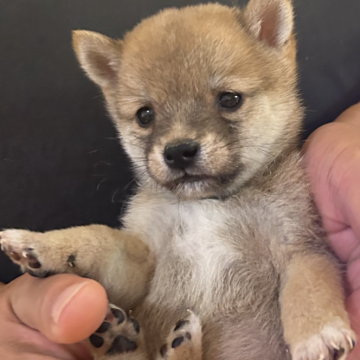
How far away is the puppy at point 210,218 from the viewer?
5.17ft

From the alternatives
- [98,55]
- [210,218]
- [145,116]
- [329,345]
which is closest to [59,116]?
[98,55]

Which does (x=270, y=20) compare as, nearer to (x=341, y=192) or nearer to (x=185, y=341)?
(x=341, y=192)

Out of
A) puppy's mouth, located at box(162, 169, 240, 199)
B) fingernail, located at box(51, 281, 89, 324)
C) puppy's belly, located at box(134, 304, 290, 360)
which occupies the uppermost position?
puppy's mouth, located at box(162, 169, 240, 199)

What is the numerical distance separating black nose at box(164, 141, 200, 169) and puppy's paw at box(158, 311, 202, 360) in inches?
24.8

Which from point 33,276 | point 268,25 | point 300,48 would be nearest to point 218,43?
point 268,25

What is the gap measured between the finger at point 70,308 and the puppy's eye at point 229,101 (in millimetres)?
946

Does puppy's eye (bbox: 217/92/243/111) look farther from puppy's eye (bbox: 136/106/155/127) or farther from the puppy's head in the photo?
puppy's eye (bbox: 136/106/155/127)

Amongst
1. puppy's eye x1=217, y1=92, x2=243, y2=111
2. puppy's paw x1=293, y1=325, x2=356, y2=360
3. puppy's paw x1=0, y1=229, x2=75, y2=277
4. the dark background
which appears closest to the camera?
puppy's paw x1=293, y1=325, x2=356, y2=360

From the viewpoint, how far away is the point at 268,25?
1.98m

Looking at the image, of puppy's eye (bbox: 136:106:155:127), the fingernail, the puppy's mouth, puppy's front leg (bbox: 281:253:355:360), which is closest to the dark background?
puppy's eye (bbox: 136:106:155:127)

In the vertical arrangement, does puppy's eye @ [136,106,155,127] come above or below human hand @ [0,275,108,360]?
above

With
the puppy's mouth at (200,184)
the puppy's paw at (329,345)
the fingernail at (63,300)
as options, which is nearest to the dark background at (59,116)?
the puppy's mouth at (200,184)

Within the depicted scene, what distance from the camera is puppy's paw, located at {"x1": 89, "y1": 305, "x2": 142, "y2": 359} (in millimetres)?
1561

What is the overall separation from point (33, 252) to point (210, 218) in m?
0.78
